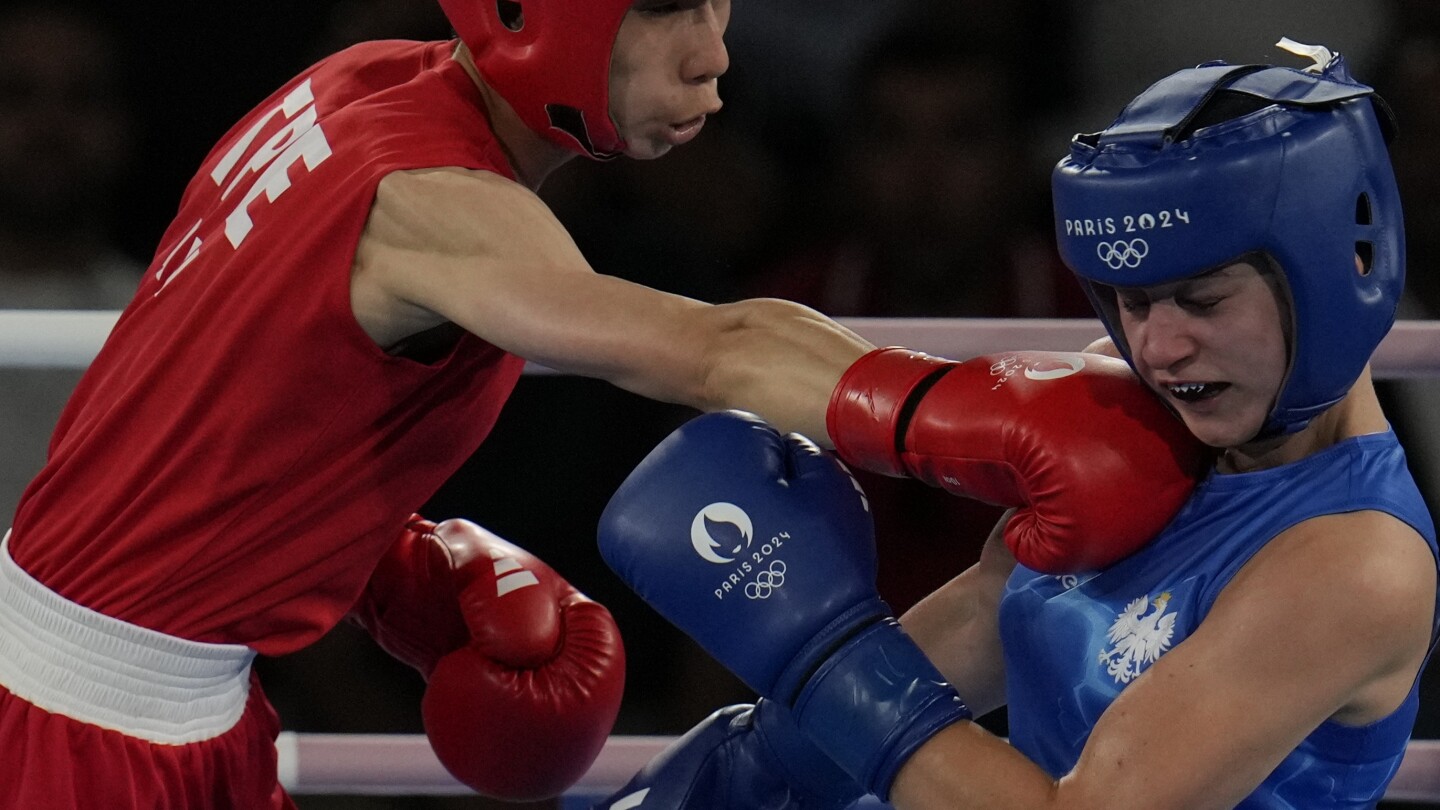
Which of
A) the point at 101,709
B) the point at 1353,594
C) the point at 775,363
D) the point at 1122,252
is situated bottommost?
the point at 101,709

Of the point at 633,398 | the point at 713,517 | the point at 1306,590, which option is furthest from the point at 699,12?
the point at 633,398

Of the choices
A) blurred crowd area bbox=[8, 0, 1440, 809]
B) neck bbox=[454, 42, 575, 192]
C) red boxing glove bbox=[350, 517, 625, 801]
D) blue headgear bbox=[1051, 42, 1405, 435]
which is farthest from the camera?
Answer: blurred crowd area bbox=[8, 0, 1440, 809]

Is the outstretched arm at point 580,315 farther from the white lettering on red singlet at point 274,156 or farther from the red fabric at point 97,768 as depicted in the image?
the red fabric at point 97,768

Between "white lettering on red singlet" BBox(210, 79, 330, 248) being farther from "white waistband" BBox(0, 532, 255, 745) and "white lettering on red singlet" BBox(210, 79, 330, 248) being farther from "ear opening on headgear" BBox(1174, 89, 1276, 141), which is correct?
"ear opening on headgear" BBox(1174, 89, 1276, 141)

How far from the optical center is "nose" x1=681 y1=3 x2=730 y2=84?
1825mm

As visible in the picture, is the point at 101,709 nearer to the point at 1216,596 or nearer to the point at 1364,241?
the point at 1216,596

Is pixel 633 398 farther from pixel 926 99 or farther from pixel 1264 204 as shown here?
pixel 1264 204

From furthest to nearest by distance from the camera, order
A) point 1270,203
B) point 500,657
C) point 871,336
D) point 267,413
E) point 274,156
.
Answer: point 871,336, point 500,657, point 274,156, point 267,413, point 1270,203

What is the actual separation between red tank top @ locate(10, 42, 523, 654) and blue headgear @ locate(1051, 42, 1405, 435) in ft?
2.16

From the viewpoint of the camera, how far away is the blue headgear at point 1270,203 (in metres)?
1.50

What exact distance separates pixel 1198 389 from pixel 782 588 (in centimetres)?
45

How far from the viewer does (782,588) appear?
1626 mm

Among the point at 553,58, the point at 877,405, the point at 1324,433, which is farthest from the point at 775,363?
the point at 1324,433

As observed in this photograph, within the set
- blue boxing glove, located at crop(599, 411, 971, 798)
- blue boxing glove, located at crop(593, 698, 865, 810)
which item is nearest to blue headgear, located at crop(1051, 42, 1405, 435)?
blue boxing glove, located at crop(599, 411, 971, 798)
